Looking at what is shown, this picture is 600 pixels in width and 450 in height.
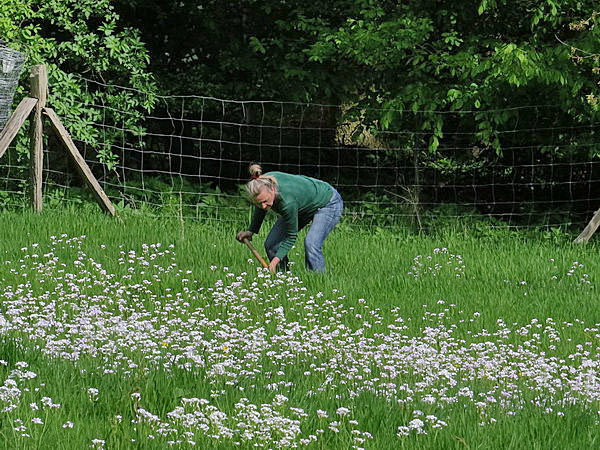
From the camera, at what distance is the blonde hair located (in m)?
7.34

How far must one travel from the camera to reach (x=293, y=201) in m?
7.96

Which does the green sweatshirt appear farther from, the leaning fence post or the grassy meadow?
the leaning fence post

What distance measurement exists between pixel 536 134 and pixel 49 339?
9287 mm

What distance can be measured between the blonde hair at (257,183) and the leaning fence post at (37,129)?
13.4 feet

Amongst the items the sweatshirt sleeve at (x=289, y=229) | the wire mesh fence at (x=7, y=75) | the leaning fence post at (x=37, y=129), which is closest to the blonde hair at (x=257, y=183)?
the sweatshirt sleeve at (x=289, y=229)

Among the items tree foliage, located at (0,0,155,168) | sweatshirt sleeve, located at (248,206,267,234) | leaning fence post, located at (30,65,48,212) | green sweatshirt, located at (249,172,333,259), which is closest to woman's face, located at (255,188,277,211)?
green sweatshirt, located at (249,172,333,259)

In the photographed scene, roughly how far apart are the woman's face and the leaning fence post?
4.31 metres

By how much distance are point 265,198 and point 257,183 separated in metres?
0.15

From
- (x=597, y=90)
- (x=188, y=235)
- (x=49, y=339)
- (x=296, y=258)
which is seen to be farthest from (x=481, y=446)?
(x=597, y=90)

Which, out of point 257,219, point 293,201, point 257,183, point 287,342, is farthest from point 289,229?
point 287,342

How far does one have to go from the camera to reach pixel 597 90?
38.5ft

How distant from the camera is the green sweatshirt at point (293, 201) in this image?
789 centimetres

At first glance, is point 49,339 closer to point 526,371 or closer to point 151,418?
point 151,418

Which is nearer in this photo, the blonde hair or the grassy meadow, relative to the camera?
the grassy meadow
